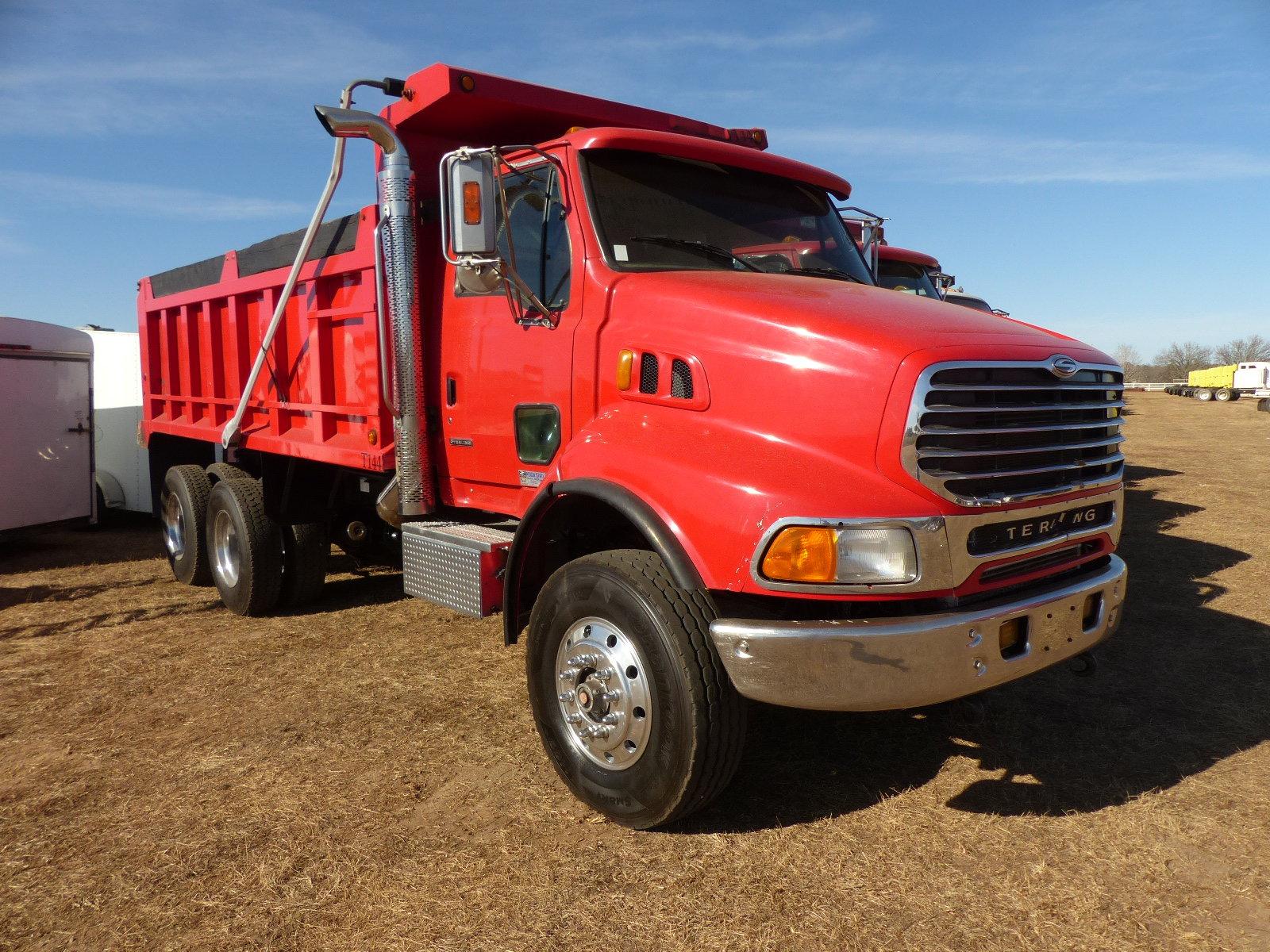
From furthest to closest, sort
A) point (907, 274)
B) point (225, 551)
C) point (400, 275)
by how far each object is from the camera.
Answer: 1. point (907, 274)
2. point (225, 551)
3. point (400, 275)

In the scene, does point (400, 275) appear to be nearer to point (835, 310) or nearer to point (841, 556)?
point (835, 310)

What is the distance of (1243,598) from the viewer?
669 cm

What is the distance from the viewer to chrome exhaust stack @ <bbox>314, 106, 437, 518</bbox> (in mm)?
4543

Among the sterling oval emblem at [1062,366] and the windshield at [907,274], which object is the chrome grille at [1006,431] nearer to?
the sterling oval emblem at [1062,366]

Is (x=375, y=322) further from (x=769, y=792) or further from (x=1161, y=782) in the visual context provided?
(x=1161, y=782)

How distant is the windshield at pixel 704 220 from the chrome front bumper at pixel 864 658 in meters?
1.73

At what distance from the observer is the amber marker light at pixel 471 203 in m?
3.62

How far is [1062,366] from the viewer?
10.7 feet

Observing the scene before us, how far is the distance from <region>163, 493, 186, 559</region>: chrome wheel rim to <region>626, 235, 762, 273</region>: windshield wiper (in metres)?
5.16

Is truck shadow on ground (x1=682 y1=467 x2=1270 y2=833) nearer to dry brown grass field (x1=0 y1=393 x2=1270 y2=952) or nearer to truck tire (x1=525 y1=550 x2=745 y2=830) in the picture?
dry brown grass field (x1=0 y1=393 x2=1270 y2=952)

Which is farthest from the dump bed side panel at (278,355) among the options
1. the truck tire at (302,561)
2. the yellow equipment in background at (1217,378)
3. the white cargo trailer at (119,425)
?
the yellow equipment in background at (1217,378)

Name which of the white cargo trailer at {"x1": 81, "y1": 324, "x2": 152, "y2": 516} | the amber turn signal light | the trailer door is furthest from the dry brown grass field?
the white cargo trailer at {"x1": 81, "y1": 324, "x2": 152, "y2": 516}

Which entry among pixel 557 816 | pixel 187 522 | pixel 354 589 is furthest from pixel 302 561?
pixel 557 816

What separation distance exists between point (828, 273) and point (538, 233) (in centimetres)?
136
